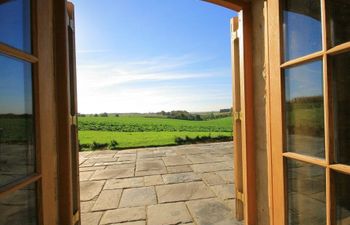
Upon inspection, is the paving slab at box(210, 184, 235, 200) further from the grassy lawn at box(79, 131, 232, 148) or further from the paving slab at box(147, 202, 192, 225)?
the grassy lawn at box(79, 131, 232, 148)

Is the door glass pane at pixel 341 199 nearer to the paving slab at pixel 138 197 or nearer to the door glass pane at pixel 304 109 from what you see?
the door glass pane at pixel 304 109

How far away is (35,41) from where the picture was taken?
1539mm

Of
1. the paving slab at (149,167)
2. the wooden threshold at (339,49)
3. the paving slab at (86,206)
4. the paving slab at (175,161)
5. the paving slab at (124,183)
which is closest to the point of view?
the wooden threshold at (339,49)

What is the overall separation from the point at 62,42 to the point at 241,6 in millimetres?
1724

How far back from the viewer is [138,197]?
4039mm

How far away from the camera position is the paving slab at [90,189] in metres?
4.08

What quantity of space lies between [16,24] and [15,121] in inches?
22.5

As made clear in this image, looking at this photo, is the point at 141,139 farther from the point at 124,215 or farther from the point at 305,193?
the point at 305,193

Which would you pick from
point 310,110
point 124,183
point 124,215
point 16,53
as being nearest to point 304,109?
point 310,110

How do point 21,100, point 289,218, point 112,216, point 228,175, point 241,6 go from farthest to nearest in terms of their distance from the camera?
point 228,175, point 112,216, point 241,6, point 289,218, point 21,100

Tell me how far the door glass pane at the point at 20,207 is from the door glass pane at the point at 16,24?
838 mm

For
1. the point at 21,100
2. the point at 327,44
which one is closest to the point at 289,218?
the point at 327,44

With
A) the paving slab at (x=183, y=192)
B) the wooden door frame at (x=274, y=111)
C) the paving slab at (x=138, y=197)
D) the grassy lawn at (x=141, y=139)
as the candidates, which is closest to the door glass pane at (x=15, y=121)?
the wooden door frame at (x=274, y=111)

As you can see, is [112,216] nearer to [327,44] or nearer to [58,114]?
[58,114]
